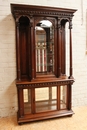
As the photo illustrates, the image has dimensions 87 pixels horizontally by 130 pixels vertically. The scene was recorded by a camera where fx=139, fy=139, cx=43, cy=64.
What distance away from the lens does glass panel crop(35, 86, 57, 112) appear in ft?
8.06

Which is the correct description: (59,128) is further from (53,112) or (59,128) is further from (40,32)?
(40,32)

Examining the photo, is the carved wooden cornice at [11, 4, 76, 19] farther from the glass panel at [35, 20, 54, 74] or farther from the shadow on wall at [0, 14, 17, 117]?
the shadow on wall at [0, 14, 17, 117]

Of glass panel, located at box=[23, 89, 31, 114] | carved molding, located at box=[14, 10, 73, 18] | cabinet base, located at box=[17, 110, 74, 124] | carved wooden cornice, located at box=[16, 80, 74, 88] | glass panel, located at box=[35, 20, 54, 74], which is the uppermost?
carved molding, located at box=[14, 10, 73, 18]

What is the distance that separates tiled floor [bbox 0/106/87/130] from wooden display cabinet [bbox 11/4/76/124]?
84 mm

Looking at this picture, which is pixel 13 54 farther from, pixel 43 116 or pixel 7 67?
pixel 43 116

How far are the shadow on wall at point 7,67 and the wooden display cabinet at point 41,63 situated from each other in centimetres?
17

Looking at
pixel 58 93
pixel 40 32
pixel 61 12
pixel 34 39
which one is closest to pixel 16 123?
pixel 58 93

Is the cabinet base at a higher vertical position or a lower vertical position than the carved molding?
lower

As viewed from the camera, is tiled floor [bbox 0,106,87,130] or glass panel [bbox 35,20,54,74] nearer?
tiled floor [bbox 0,106,87,130]

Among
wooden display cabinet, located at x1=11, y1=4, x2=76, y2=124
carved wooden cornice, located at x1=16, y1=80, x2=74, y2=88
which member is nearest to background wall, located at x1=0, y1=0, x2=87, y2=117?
wooden display cabinet, located at x1=11, y1=4, x2=76, y2=124

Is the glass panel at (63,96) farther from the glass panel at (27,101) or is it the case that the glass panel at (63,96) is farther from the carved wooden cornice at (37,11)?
the carved wooden cornice at (37,11)

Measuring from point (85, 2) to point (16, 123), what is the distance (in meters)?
2.71

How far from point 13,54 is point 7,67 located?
27 centimetres

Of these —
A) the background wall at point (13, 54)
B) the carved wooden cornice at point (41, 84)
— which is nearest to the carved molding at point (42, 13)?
the background wall at point (13, 54)
